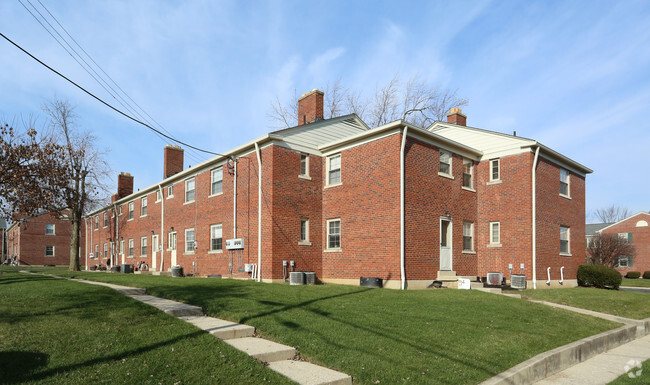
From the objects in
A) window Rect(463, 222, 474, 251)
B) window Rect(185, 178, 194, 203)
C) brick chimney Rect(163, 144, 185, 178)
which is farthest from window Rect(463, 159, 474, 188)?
brick chimney Rect(163, 144, 185, 178)

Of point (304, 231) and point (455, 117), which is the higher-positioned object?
point (455, 117)

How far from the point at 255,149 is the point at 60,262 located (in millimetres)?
53589

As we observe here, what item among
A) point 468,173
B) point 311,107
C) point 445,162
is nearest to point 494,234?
point 468,173

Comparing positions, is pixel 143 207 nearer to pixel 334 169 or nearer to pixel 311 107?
pixel 311 107

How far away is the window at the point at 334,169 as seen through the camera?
1905 cm

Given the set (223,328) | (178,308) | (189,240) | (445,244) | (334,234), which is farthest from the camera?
(189,240)

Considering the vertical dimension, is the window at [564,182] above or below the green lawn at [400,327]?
above

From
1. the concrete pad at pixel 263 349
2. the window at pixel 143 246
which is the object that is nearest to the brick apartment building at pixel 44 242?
the window at pixel 143 246

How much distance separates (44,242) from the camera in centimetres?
5931

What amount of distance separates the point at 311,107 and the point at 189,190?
316 inches

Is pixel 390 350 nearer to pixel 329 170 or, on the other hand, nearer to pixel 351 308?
pixel 351 308

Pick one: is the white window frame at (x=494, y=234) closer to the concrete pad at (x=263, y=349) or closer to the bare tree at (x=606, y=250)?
the concrete pad at (x=263, y=349)

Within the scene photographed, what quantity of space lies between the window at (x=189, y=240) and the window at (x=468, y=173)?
44.7 ft

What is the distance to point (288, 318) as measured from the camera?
28.6 ft
